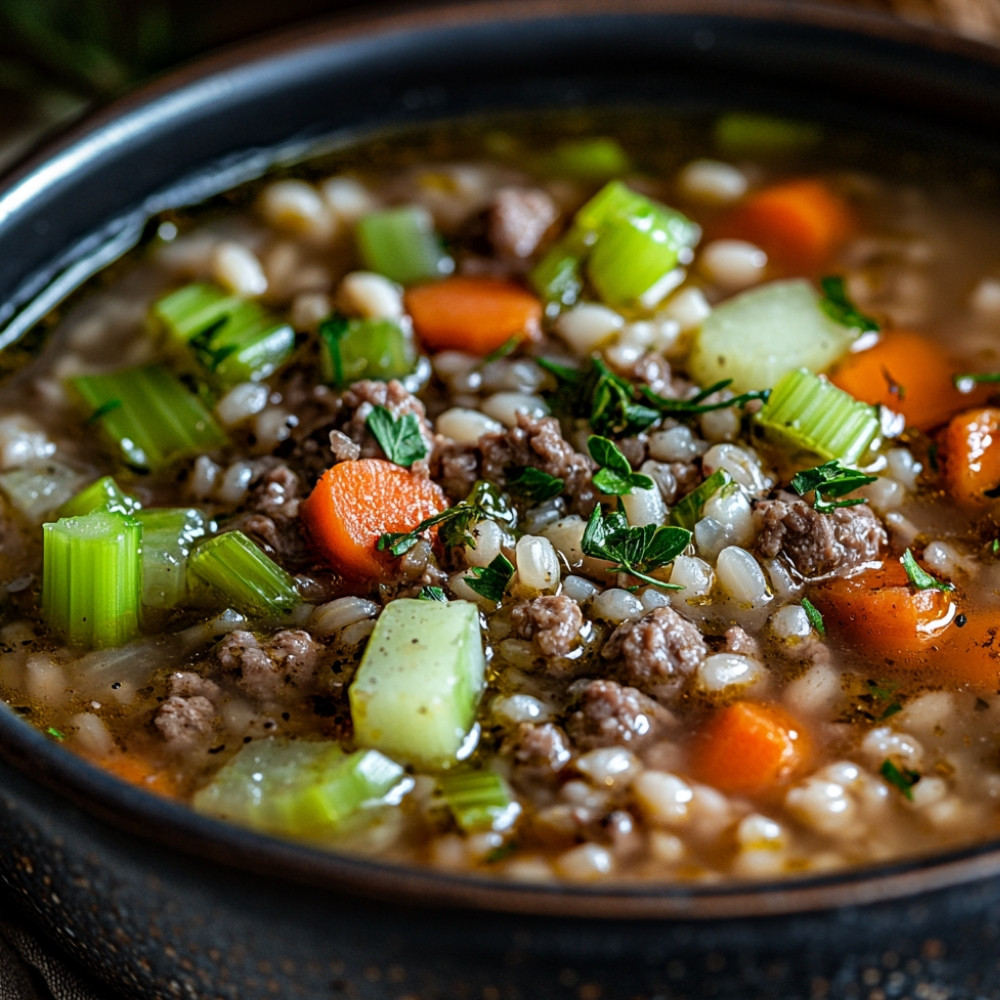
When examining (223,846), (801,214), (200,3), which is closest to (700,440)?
(801,214)

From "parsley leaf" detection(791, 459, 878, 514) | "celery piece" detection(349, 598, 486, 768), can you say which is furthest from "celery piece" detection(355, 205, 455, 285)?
"celery piece" detection(349, 598, 486, 768)

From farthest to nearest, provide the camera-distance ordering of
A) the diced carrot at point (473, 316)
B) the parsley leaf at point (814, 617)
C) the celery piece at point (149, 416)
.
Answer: the diced carrot at point (473, 316) → the celery piece at point (149, 416) → the parsley leaf at point (814, 617)

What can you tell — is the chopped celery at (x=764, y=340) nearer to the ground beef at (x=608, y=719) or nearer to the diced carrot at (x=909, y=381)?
the diced carrot at (x=909, y=381)

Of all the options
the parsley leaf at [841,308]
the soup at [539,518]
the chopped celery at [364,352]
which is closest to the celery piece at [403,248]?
the soup at [539,518]

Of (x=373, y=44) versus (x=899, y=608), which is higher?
(x=373, y=44)

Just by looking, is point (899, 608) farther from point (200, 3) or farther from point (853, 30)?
point (200, 3)

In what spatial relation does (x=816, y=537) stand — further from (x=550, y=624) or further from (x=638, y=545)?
(x=550, y=624)

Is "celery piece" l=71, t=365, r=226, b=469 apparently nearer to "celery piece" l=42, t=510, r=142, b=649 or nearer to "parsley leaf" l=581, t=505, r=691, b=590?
"celery piece" l=42, t=510, r=142, b=649
